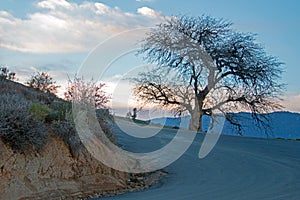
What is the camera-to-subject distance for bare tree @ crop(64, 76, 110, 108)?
14.4m

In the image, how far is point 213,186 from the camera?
38.0 ft

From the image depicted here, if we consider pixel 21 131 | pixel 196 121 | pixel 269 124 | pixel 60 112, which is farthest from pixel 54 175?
pixel 269 124

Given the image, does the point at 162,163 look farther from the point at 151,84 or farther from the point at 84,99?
the point at 151,84

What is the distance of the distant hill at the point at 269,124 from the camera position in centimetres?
3225

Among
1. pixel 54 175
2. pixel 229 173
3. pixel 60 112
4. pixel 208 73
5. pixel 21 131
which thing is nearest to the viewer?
pixel 21 131

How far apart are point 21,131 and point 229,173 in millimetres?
6327

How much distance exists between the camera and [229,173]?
1370cm

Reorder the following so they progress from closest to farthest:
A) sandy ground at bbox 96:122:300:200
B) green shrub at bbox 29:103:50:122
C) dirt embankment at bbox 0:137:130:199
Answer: dirt embankment at bbox 0:137:130:199 → sandy ground at bbox 96:122:300:200 → green shrub at bbox 29:103:50:122

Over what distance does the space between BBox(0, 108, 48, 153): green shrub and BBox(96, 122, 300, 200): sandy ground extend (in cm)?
247

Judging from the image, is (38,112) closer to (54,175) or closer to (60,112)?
(60,112)

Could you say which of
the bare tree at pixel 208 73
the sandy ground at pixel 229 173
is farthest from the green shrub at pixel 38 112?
the bare tree at pixel 208 73

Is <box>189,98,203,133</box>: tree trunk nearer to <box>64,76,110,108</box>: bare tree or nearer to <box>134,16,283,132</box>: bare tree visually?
<box>134,16,283,132</box>: bare tree

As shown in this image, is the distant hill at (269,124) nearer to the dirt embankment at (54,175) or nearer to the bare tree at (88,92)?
the bare tree at (88,92)

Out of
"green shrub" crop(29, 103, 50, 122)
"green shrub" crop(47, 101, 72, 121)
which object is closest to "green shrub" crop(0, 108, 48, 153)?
"green shrub" crop(29, 103, 50, 122)
